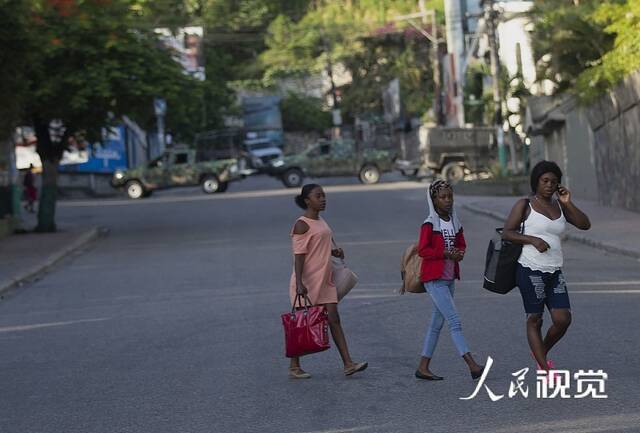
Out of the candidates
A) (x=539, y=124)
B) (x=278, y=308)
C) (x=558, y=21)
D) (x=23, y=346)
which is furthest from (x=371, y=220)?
(x=23, y=346)

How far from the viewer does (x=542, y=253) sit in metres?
8.25

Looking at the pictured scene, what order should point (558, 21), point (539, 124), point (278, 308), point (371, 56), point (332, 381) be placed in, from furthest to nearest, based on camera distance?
point (371, 56) → point (539, 124) → point (558, 21) → point (278, 308) → point (332, 381)

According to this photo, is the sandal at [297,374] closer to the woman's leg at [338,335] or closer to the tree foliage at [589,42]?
the woman's leg at [338,335]

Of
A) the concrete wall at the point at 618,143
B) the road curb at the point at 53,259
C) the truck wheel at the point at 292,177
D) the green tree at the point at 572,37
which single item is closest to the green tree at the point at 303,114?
the truck wheel at the point at 292,177

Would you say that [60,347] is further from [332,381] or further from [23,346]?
[332,381]

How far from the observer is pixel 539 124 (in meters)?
38.6

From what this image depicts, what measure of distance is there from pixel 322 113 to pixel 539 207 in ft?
288

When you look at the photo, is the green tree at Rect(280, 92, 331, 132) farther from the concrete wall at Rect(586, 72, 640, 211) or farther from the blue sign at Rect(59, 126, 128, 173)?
the concrete wall at Rect(586, 72, 640, 211)

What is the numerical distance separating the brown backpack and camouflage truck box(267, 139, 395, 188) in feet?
143

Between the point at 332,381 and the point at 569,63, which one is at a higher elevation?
the point at 569,63

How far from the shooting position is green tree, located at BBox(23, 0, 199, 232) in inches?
1104

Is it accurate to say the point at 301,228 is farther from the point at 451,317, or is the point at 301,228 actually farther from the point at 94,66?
the point at 94,66

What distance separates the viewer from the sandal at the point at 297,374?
9289 millimetres

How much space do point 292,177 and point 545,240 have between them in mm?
44259
